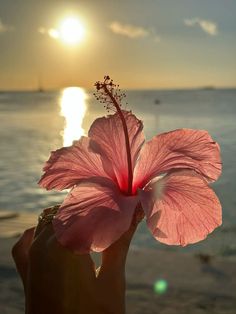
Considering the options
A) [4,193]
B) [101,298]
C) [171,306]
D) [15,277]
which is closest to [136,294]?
[171,306]

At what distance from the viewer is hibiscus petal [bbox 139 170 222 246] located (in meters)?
0.59

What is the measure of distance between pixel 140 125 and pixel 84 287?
0.22 m

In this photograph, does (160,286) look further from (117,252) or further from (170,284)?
(117,252)

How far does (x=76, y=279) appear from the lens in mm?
658

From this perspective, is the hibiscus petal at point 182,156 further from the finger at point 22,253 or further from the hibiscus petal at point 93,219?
the finger at point 22,253

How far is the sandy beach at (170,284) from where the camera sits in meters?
2.63

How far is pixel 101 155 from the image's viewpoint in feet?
2.07

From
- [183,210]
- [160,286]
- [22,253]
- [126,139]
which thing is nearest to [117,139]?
[126,139]

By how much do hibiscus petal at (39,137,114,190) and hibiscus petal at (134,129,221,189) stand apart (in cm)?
5

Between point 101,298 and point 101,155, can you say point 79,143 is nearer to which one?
point 101,155

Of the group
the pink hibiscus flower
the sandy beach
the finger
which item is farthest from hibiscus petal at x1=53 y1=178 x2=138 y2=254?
the sandy beach

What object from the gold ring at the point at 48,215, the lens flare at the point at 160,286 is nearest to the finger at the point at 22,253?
the gold ring at the point at 48,215

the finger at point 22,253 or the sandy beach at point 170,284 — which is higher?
the finger at point 22,253

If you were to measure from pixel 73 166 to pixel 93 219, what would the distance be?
9 centimetres
